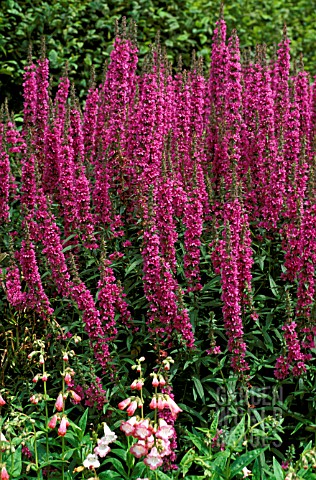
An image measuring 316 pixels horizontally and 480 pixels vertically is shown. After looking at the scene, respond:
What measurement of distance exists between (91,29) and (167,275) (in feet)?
21.3

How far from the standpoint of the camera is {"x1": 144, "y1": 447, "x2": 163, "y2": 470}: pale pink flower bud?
140 inches

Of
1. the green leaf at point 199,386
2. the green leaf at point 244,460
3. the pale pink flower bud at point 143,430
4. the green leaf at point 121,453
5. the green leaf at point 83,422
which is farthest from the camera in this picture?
the green leaf at point 199,386

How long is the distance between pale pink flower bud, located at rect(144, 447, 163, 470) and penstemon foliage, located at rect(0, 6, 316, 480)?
259 millimetres

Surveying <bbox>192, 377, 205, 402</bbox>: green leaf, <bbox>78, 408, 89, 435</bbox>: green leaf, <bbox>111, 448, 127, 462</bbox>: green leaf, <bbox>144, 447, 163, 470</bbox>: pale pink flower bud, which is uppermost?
<bbox>144, 447, 163, 470</bbox>: pale pink flower bud

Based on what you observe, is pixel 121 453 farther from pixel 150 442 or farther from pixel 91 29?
pixel 91 29

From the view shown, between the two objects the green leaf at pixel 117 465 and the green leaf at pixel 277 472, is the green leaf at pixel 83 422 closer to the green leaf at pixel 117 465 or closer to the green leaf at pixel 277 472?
the green leaf at pixel 117 465

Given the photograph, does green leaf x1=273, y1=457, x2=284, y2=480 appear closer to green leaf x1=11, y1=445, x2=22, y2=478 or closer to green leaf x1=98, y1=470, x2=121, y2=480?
green leaf x1=98, y1=470, x2=121, y2=480

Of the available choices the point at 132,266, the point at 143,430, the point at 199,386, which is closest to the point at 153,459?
the point at 143,430

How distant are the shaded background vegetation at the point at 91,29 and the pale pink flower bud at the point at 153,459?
6845 mm

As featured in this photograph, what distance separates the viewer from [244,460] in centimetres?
430

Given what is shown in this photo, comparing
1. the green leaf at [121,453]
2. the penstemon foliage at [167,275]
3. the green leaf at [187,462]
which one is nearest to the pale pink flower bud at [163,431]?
the penstemon foliage at [167,275]

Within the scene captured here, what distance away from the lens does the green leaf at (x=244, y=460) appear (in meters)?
4.27

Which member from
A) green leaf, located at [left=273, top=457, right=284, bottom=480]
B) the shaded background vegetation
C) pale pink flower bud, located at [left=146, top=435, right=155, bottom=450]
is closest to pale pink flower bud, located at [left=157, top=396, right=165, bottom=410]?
pale pink flower bud, located at [left=146, top=435, right=155, bottom=450]

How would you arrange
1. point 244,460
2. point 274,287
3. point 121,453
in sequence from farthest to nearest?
1. point 274,287
2. point 121,453
3. point 244,460
